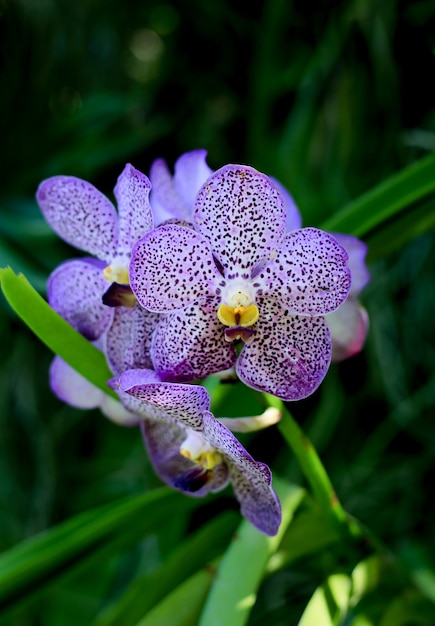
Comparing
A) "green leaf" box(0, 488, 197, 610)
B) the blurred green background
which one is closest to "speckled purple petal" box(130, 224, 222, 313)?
"green leaf" box(0, 488, 197, 610)

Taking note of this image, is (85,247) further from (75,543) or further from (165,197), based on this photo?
(75,543)

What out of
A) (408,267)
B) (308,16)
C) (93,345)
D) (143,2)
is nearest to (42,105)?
(143,2)

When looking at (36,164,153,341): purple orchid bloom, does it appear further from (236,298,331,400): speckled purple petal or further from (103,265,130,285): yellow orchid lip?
(236,298,331,400): speckled purple petal

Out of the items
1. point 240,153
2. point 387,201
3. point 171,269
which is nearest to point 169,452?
point 171,269

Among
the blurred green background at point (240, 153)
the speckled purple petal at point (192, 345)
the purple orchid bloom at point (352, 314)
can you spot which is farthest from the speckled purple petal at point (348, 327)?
the blurred green background at point (240, 153)

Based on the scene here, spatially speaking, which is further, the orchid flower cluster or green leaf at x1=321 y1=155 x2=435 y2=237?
green leaf at x1=321 y1=155 x2=435 y2=237

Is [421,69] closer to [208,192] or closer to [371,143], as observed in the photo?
[371,143]
